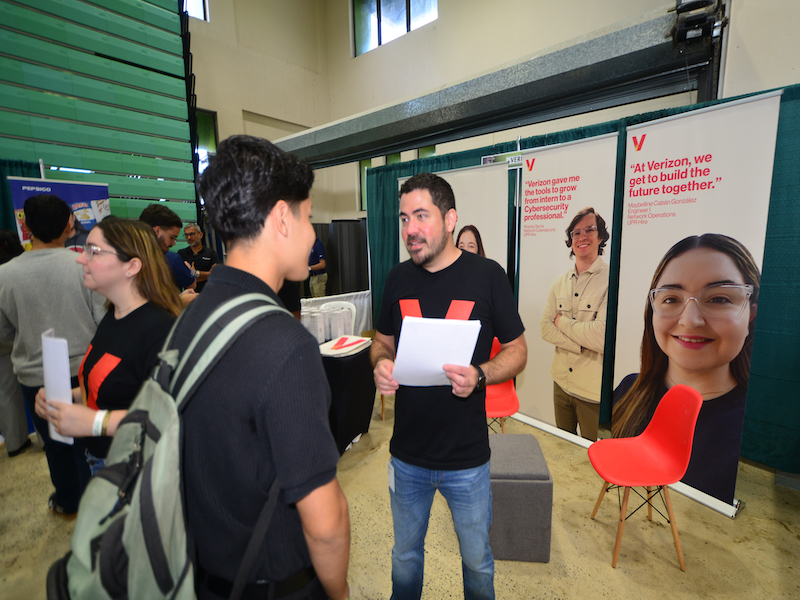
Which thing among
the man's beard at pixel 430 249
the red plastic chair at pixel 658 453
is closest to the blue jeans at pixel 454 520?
the man's beard at pixel 430 249

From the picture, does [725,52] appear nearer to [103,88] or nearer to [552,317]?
[552,317]

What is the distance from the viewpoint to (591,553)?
6.55ft

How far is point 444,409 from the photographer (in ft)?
4.25

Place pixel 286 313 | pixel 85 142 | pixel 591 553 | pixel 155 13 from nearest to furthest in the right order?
pixel 286 313
pixel 591 553
pixel 85 142
pixel 155 13

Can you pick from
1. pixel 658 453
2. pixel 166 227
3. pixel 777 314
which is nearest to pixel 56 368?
pixel 166 227

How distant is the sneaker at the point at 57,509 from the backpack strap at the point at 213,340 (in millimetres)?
2615

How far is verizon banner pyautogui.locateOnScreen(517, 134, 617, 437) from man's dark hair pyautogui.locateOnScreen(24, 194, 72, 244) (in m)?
3.18

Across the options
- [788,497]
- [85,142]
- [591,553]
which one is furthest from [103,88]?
[788,497]

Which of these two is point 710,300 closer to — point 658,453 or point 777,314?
point 777,314

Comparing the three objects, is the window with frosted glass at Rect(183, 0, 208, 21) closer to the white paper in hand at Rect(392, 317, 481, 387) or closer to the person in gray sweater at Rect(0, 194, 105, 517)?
the person in gray sweater at Rect(0, 194, 105, 517)

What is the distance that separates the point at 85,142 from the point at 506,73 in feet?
14.6

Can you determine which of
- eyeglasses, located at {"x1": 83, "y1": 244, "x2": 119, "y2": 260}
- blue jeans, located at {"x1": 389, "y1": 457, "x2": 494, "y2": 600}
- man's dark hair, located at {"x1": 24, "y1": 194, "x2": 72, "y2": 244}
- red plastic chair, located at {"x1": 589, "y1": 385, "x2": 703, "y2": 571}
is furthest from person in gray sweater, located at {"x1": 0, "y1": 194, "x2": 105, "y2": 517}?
red plastic chair, located at {"x1": 589, "y1": 385, "x2": 703, "y2": 571}

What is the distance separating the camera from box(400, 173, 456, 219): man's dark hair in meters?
1.35

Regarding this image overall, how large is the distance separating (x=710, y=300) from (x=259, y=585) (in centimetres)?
265
